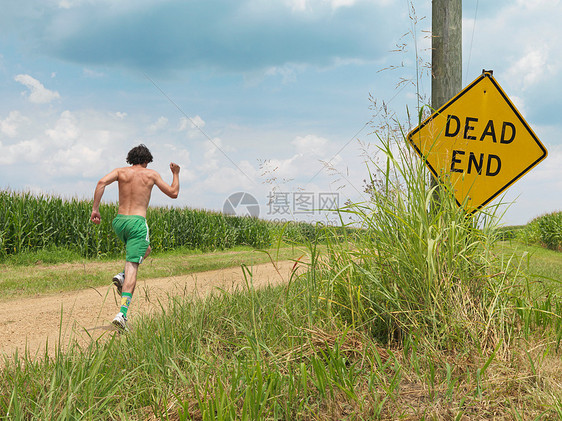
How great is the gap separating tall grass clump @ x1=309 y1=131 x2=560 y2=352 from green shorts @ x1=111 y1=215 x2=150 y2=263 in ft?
11.0

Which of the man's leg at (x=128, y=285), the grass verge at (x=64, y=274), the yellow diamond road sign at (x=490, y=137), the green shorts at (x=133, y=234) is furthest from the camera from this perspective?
the grass verge at (x=64, y=274)

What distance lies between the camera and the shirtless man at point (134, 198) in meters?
6.12

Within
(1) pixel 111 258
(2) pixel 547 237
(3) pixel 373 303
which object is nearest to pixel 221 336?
Result: (3) pixel 373 303

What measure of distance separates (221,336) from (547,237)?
25.8 m

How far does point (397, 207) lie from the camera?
12.1ft

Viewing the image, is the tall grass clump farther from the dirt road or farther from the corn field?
the corn field

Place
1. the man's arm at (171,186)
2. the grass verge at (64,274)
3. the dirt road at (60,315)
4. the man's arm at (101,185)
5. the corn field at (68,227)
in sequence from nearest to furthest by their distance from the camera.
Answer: the dirt road at (60,315), the man's arm at (101,185), the man's arm at (171,186), the grass verge at (64,274), the corn field at (68,227)

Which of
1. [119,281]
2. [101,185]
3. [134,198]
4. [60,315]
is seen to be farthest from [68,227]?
[119,281]

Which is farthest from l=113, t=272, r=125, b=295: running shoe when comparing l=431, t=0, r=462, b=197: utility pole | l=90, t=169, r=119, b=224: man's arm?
l=431, t=0, r=462, b=197: utility pole

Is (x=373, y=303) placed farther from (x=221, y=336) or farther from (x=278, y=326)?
(x=221, y=336)

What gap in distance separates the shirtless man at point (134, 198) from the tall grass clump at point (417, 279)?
11.1 ft

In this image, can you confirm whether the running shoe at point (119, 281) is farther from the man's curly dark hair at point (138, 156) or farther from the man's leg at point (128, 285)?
the man's curly dark hair at point (138, 156)

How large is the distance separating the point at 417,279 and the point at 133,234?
435cm

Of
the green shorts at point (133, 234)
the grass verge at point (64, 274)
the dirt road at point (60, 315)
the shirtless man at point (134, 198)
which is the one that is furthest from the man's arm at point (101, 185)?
the grass verge at point (64, 274)
